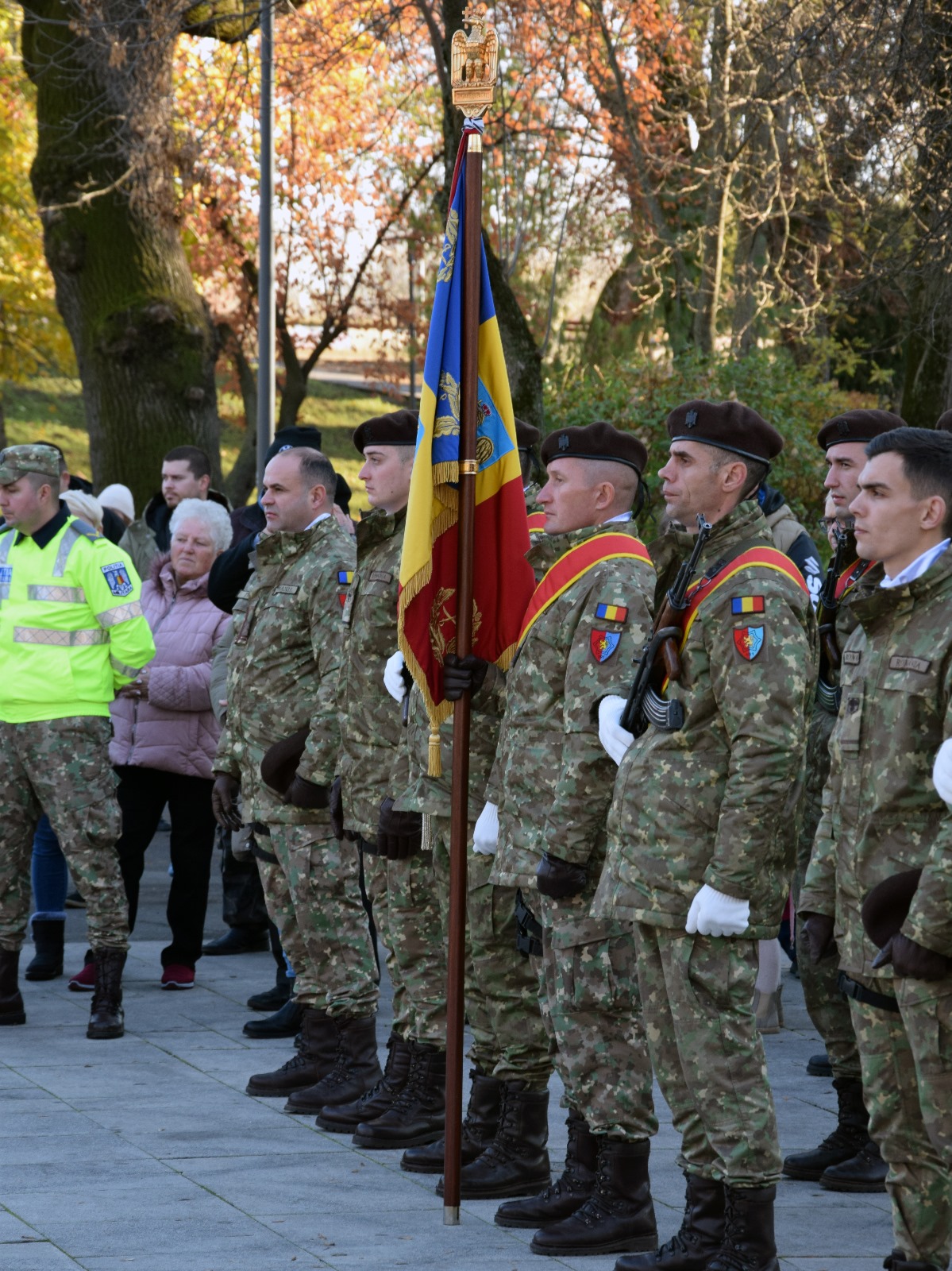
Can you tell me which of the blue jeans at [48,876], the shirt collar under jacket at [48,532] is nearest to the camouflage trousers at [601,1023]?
the shirt collar under jacket at [48,532]

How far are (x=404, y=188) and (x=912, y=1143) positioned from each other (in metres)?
Result: 24.3

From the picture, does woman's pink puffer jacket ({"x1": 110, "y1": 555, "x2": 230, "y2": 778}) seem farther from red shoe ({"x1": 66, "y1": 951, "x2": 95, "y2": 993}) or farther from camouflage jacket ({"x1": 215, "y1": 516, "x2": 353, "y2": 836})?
camouflage jacket ({"x1": 215, "y1": 516, "x2": 353, "y2": 836})

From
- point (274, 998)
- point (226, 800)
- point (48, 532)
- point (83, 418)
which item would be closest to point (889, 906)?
point (226, 800)

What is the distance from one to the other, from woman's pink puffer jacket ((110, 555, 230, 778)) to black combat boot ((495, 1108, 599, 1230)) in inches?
143

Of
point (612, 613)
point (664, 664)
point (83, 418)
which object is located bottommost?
point (664, 664)

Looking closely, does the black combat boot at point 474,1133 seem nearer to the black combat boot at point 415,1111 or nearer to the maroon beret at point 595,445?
the black combat boot at point 415,1111

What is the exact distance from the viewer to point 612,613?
16.5ft

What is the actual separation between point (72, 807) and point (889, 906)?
4.40 metres

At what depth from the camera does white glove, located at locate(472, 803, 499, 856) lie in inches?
212

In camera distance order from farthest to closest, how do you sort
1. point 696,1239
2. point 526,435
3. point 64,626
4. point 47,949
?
point 47,949, point 64,626, point 526,435, point 696,1239

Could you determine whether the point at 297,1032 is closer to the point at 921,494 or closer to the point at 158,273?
the point at 921,494

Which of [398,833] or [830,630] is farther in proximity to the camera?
[830,630]

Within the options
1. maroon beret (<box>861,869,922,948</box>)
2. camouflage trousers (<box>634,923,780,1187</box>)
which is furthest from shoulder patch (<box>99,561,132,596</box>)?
maroon beret (<box>861,869,922,948</box>)

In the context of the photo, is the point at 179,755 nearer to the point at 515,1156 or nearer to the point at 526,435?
the point at 526,435
